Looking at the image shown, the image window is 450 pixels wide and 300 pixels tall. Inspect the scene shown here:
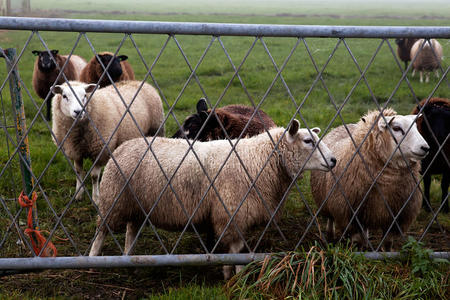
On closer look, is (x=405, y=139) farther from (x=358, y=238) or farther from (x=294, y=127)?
(x=358, y=238)

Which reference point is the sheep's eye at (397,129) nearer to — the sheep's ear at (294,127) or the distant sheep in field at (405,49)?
the sheep's ear at (294,127)

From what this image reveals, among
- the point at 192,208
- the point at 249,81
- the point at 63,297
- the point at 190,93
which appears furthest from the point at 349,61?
the point at 63,297

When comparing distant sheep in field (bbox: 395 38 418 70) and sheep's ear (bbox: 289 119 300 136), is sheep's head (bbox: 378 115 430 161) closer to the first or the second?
sheep's ear (bbox: 289 119 300 136)

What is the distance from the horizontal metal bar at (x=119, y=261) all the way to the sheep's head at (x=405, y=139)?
135cm

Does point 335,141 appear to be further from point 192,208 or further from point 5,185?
point 5,185

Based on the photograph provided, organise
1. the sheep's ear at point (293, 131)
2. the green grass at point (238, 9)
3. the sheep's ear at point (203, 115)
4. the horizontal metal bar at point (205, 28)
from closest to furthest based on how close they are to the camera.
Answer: the horizontal metal bar at point (205, 28), the sheep's ear at point (293, 131), the sheep's ear at point (203, 115), the green grass at point (238, 9)

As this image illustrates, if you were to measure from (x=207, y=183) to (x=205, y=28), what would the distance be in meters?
1.31

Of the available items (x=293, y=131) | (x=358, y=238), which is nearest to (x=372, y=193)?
(x=358, y=238)

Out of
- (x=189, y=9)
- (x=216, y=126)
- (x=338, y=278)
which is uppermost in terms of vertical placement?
(x=189, y=9)

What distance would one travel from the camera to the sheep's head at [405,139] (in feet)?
11.7

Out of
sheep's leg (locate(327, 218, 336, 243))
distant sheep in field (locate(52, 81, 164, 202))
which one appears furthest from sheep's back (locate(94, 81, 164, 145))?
sheep's leg (locate(327, 218, 336, 243))

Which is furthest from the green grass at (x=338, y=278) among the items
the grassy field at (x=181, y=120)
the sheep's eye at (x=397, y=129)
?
the sheep's eye at (x=397, y=129)

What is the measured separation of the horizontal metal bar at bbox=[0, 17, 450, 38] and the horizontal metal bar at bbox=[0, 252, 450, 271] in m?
1.43

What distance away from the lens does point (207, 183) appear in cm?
380
